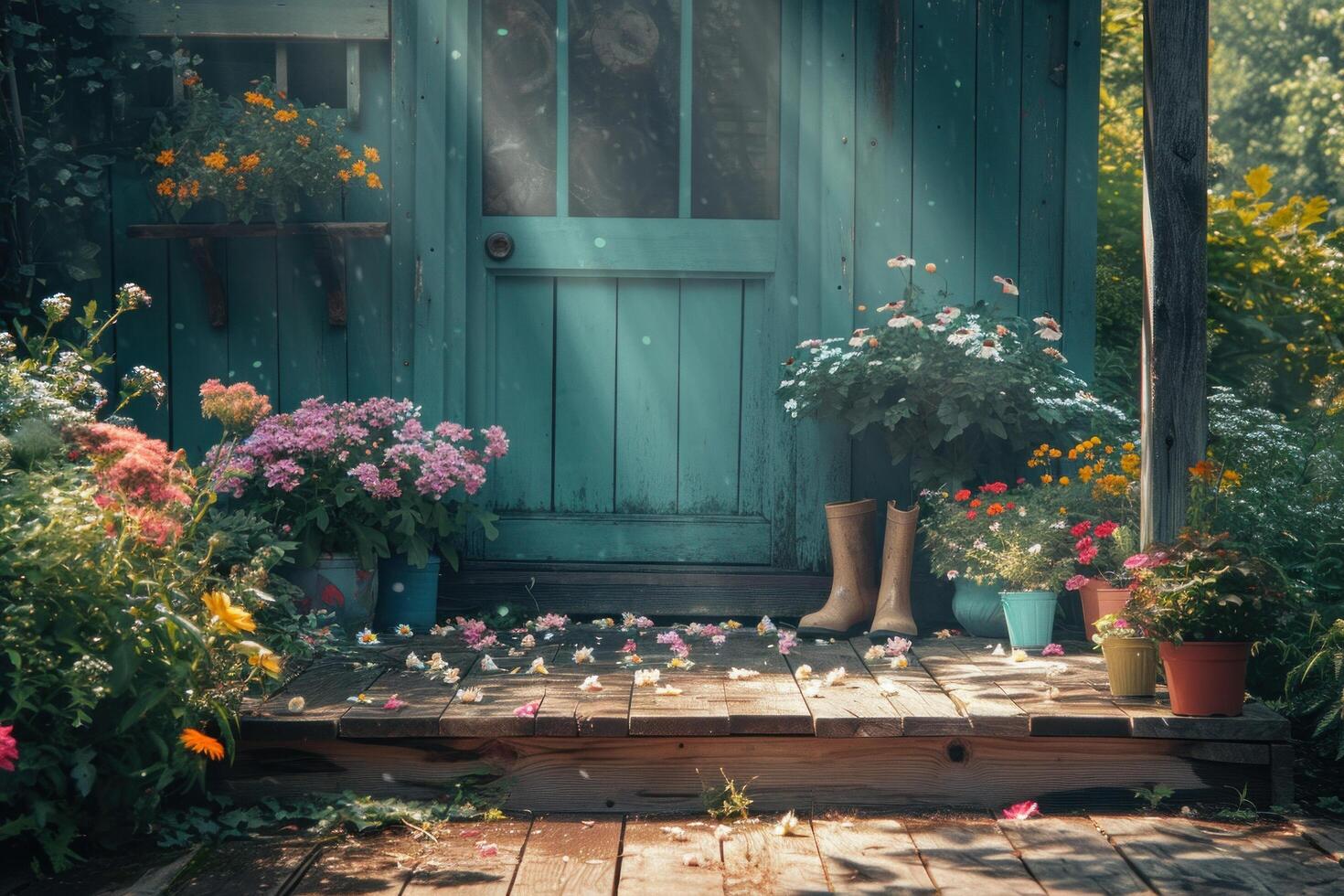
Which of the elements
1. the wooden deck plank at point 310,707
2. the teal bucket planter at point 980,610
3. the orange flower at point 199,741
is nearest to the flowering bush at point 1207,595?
the teal bucket planter at point 980,610

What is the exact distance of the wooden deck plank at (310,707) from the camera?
8.84 ft

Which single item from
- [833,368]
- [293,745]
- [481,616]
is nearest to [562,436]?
[481,616]

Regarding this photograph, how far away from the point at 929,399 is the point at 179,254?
8.54 feet

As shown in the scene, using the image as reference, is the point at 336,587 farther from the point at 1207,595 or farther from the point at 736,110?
the point at 1207,595

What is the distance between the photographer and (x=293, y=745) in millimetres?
2738

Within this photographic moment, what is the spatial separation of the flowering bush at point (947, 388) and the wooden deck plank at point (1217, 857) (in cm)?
136

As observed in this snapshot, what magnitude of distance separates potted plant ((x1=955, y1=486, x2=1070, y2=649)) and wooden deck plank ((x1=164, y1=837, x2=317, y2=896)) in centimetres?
204

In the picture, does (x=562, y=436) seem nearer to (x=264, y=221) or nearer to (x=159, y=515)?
(x=264, y=221)

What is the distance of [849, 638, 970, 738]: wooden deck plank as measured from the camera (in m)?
2.72

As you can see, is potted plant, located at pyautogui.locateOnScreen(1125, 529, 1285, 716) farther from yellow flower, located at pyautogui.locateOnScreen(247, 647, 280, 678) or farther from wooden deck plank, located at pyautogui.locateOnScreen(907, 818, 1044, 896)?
yellow flower, located at pyautogui.locateOnScreen(247, 647, 280, 678)

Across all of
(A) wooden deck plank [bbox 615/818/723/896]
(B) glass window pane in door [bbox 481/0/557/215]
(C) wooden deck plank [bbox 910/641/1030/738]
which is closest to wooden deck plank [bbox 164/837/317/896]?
(A) wooden deck plank [bbox 615/818/723/896]

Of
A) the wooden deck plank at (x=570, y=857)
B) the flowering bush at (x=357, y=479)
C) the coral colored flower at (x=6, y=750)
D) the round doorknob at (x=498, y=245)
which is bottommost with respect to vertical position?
the wooden deck plank at (x=570, y=857)

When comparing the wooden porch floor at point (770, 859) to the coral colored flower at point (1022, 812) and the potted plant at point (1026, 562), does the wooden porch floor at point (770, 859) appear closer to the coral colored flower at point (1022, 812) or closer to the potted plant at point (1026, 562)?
the coral colored flower at point (1022, 812)

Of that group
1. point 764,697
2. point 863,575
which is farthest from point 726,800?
point 863,575
